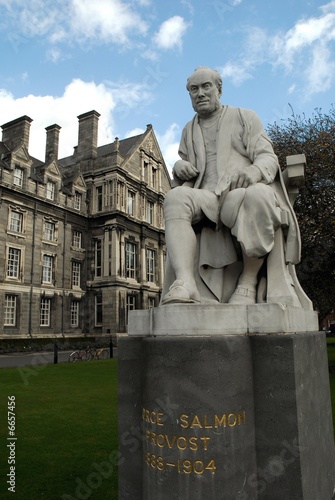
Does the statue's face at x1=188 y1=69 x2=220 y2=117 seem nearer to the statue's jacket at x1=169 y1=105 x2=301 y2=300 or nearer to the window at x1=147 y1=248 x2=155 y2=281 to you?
the statue's jacket at x1=169 y1=105 x2=301 y2=300

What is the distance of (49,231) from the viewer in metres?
34.8

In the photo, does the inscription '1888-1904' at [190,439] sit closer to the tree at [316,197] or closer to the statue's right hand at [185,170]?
the statue's right hand at [185,170]

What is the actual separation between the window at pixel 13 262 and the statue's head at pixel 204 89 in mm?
29603

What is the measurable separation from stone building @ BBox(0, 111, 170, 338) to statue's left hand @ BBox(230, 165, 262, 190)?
29.0 meters

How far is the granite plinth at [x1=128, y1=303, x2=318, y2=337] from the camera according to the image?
284 cm

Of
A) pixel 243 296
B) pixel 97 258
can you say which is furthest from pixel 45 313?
pixel 243 296

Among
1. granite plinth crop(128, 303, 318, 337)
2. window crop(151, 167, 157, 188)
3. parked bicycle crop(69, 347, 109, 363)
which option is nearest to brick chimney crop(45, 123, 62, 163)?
window crop(151, 167, 157, 188)

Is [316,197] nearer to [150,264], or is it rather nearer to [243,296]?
[243,296]

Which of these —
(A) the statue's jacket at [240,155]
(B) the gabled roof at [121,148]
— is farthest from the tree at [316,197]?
(B) the gabled roof at [121,148]

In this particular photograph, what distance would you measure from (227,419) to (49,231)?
Result: 33962 millimetres

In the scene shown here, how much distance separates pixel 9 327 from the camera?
30.2 metres

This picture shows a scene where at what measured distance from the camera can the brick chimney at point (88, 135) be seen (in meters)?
41.1

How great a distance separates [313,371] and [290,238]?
44.5 inches

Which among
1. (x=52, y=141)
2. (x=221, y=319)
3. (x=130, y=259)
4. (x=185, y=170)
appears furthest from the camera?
(x=130, y=259)
